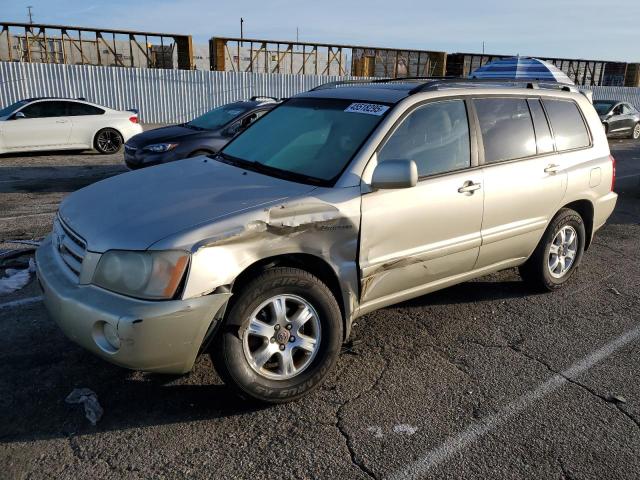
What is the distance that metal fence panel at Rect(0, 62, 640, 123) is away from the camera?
63.9 feet

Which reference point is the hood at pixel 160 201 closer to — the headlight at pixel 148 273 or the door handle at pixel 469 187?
the headlight at pixel 148 273

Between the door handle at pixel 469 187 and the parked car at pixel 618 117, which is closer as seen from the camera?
the door handle at pixel 469 187

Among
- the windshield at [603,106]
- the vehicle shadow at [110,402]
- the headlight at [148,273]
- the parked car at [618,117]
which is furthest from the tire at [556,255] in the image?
the windshield at [603,106]

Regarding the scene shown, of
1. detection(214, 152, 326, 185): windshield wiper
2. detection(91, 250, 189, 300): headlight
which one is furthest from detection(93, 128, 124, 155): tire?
detection(91, 250, 189, 300): headlight

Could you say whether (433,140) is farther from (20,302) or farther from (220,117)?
(220,117)

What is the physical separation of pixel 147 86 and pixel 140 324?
2068 centimetres

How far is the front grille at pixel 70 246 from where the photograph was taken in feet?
9.69

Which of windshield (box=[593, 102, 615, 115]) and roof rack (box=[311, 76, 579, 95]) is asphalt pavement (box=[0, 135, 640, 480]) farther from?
windshield (box=[593, 102, 615, 115])

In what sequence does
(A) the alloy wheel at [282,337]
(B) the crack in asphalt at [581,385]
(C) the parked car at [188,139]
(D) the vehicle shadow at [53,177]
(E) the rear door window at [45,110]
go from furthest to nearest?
(E) the rear door window at [45,110] < (D) the vehicle shadow at [53,177] < (C) the parked car at [188,139] < (B) the crack in asphalt at [581,385] < (A) the alloy wheel at [282,337]

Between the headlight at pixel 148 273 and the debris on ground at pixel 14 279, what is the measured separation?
2361 millimetres

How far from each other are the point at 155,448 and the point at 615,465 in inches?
90.6

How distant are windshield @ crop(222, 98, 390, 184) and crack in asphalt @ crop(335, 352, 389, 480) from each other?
1272 millimetres

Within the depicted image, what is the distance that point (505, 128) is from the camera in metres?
4.23

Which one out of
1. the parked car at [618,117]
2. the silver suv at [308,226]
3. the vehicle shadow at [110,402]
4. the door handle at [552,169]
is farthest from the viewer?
the parked car at [618,117]
